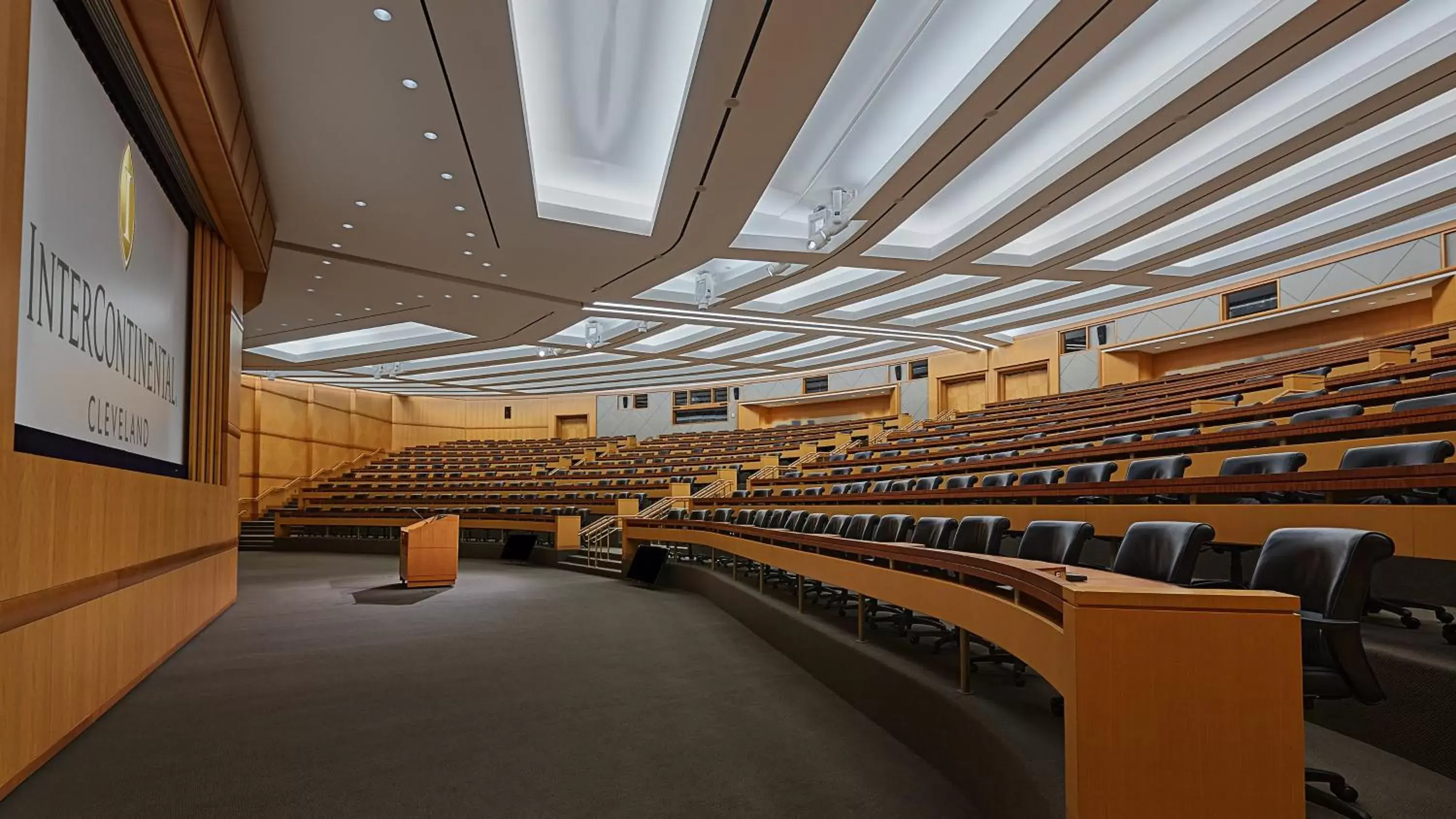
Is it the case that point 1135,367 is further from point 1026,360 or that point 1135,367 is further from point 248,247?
point 248,247

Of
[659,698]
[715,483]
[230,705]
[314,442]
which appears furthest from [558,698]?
[314,442]

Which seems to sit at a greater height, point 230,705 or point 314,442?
point 314,442

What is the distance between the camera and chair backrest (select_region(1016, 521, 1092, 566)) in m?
2.46

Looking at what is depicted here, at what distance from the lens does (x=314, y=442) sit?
1630 centimetres

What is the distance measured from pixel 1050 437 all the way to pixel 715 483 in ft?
18.2

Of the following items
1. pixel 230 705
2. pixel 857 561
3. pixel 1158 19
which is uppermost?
pixel 1158 19

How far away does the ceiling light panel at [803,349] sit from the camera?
13.5 meters

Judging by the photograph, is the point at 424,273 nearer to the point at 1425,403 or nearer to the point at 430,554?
the point at 430,554

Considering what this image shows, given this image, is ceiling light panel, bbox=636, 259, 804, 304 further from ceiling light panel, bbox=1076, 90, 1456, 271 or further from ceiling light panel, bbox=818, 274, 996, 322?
ceiling light panel, bbox=1076, 90, 1456, 271

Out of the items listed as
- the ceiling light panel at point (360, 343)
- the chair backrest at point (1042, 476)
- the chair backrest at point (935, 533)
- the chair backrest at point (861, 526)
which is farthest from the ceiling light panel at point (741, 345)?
the chair backrest at point (935, 533)

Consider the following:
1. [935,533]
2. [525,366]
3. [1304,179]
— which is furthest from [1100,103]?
[525,366]

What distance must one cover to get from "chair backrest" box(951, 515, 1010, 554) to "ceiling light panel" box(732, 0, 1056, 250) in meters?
2.69

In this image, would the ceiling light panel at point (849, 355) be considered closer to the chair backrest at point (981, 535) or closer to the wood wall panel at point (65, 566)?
the chair backrest at point (981, 535)

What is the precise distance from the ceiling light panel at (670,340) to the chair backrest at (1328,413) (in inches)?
360
